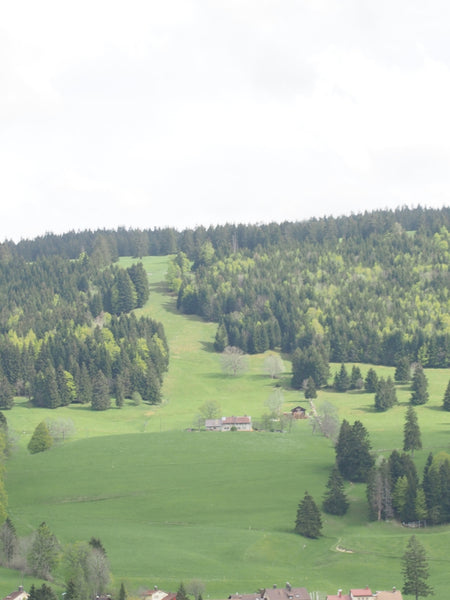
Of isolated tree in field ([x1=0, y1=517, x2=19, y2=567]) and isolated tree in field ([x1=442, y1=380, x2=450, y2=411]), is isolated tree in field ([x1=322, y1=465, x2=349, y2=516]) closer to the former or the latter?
isolated tree in field ([x1=0, y1=517, x2=19, y2=567])

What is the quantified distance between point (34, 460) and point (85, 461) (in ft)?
29.3

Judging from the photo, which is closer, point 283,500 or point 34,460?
point 283,500

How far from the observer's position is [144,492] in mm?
135500

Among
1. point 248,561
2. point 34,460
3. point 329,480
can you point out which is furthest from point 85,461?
point 248,561

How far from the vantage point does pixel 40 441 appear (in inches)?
6255

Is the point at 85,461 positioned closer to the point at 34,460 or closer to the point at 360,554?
the point at 34,460

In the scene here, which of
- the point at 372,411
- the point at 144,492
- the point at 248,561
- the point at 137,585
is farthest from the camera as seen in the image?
the point at 372,411

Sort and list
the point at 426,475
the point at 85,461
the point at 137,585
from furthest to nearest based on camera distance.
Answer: the point at 85,461 → the point at 426,475 → the point at 137,585

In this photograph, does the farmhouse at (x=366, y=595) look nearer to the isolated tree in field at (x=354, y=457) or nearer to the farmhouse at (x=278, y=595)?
the farmhouse at (x=278, y=595)

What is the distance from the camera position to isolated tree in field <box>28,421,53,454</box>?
15850cm

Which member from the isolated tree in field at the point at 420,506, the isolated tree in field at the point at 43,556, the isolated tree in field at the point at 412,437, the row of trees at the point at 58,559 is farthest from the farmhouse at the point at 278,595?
the isolated tree in field at the point at 412,437

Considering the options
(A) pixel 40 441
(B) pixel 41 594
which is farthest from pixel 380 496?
(A) pixel 40 441

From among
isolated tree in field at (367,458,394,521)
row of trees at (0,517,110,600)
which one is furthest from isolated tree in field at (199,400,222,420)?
row of trees at (0,517,110,600)

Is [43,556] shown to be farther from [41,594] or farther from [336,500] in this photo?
[336,500]
